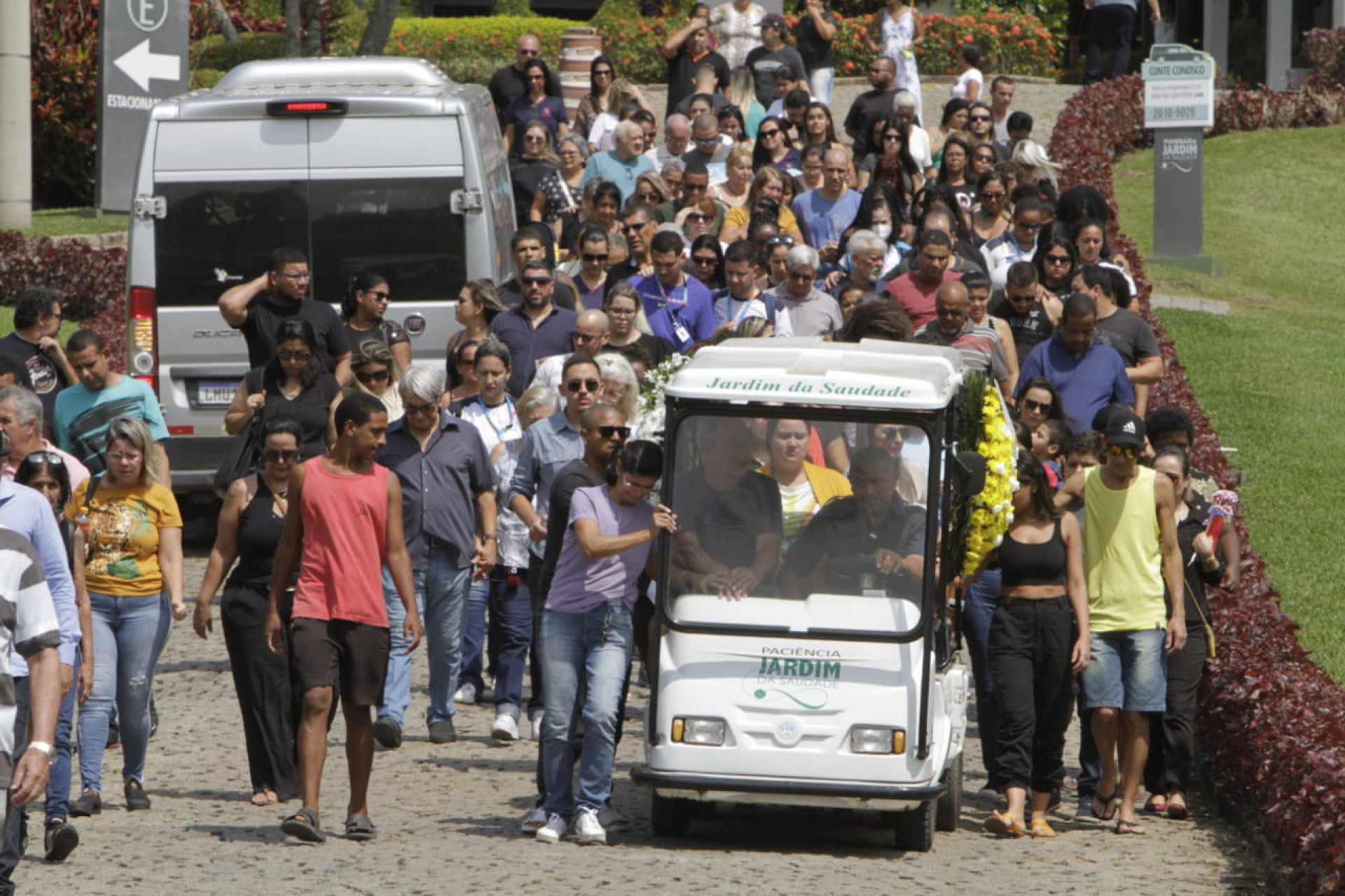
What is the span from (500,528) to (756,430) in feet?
9.26

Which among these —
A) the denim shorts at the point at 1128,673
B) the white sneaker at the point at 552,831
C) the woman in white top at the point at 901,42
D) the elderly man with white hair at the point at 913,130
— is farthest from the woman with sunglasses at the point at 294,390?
the woman in white top at the point at 901,42

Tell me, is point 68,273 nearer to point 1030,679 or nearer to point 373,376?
point 373,376

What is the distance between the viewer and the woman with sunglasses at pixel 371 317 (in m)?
12.8

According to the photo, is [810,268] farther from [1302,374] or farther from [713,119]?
[1302,374]

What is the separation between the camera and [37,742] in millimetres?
6340

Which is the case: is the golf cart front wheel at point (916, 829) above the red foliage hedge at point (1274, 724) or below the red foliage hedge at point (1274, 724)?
below

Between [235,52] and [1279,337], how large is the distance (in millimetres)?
21638

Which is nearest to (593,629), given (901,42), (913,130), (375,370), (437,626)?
(437,626)

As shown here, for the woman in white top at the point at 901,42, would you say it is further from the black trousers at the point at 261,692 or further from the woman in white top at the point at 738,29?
the black trousers at the point at 261,692

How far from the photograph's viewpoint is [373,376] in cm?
1150

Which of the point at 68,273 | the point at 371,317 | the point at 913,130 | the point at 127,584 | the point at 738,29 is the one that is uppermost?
the point at 738,29

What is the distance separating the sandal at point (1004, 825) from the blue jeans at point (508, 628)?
2.68 meters

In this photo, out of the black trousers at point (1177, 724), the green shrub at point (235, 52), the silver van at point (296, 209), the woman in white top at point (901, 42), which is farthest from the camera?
the green shrub at point (235, 52)

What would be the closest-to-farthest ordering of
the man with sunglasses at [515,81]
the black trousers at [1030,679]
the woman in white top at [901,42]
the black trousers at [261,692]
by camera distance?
the black trousers at [1030,679] → the black trousers at [261,692] → the man with sunglasses at [515,81] → the woman in white top at [901,42]
